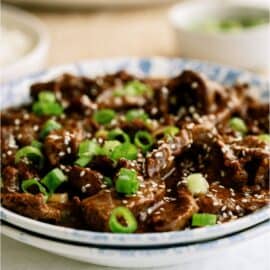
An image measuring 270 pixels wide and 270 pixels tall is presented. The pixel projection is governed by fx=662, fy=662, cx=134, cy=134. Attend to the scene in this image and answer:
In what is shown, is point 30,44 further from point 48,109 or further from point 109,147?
point 109,147

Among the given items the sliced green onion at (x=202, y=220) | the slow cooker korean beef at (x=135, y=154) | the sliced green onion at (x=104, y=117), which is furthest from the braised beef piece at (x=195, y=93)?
the sliced green onion at (x=202, y=220)

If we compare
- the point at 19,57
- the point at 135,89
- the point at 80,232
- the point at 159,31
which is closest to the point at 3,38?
the point at 19,57

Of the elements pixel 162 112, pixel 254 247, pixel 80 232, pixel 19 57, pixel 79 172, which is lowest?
pixel 254 247

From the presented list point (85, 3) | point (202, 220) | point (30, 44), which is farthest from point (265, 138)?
point (85, 3)

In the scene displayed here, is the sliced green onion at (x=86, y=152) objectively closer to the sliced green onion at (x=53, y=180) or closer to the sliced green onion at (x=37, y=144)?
the sliced green onion at (x=53, y=180)

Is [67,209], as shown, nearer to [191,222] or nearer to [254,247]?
[191,222]

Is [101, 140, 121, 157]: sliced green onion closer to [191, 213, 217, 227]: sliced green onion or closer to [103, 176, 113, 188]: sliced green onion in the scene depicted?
[103, 176, 113, 188]: sliced green onion
